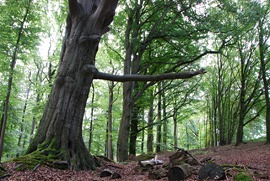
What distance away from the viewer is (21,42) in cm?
1232

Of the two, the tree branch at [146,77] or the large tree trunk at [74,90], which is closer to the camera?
the large tree trunk at [74,90]

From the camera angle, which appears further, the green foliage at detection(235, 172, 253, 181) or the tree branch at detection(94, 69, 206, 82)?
the tree branch at detection(94, 69, 206, 82)

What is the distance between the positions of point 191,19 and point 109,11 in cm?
445

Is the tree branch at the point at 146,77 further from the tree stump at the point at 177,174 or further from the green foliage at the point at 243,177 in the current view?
the green foliage at the point at 243,177

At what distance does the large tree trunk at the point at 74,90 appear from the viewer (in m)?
6.11

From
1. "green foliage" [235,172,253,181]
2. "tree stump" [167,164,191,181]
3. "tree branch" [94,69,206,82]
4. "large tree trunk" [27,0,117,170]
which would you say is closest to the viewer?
"green foliage" [235,172,253,181]

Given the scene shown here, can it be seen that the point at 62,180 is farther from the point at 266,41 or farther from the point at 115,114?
the point at 115,114

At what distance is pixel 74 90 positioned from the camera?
6512 mm

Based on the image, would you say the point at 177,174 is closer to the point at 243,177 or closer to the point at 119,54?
the point at 243,177

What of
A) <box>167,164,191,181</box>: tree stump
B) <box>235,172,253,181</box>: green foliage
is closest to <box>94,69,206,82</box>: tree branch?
<box>167,164,191,181</box>: tree stump

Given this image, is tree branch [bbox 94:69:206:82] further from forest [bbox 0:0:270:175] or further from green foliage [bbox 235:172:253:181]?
green foliage [bbox 235:172:253:181]

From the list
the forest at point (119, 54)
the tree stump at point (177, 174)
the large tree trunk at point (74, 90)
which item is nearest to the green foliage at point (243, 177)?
the tree stump at point (177, 174)

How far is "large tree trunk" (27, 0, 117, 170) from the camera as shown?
6.11 metres

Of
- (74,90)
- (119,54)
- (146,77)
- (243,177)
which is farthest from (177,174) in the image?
(119,54)
